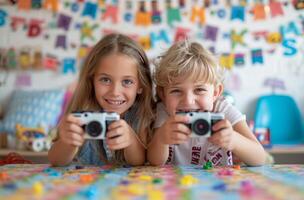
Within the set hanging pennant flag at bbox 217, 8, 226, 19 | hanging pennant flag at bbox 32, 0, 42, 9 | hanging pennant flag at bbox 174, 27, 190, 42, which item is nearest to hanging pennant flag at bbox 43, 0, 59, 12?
hanging pennant flag at bbox 32, 0, 42, 9

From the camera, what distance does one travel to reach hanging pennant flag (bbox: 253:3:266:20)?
9.01ft

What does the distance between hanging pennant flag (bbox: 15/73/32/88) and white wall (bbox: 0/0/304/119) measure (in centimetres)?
2

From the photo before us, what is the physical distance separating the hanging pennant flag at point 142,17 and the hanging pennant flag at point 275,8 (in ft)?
2.73

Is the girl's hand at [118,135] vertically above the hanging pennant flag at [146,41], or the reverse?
the hanging pennant flag at [146,41]

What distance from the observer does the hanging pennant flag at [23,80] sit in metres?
2.79

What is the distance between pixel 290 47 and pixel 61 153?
7.03ft

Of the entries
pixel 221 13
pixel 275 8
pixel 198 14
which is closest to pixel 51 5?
pixel 198 14

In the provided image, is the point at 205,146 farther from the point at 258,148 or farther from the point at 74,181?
the point at 74,181

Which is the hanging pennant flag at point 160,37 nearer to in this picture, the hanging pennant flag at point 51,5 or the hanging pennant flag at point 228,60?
the hanging pennant flag at point 228,60

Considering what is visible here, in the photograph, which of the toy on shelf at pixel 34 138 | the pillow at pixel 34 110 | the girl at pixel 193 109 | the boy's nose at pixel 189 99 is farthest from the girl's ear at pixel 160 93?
the pillow at pixel 34 110

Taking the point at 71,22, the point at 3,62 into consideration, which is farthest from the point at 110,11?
the point at 3,62

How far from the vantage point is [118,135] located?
905 mm

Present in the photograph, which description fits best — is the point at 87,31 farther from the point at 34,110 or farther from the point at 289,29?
the point at 289,29

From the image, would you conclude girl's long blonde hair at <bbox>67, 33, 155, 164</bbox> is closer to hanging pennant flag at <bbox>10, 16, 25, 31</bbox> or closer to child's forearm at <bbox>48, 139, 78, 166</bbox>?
child's forearm at <bbox>48, 139, 78, 166</bbox>
